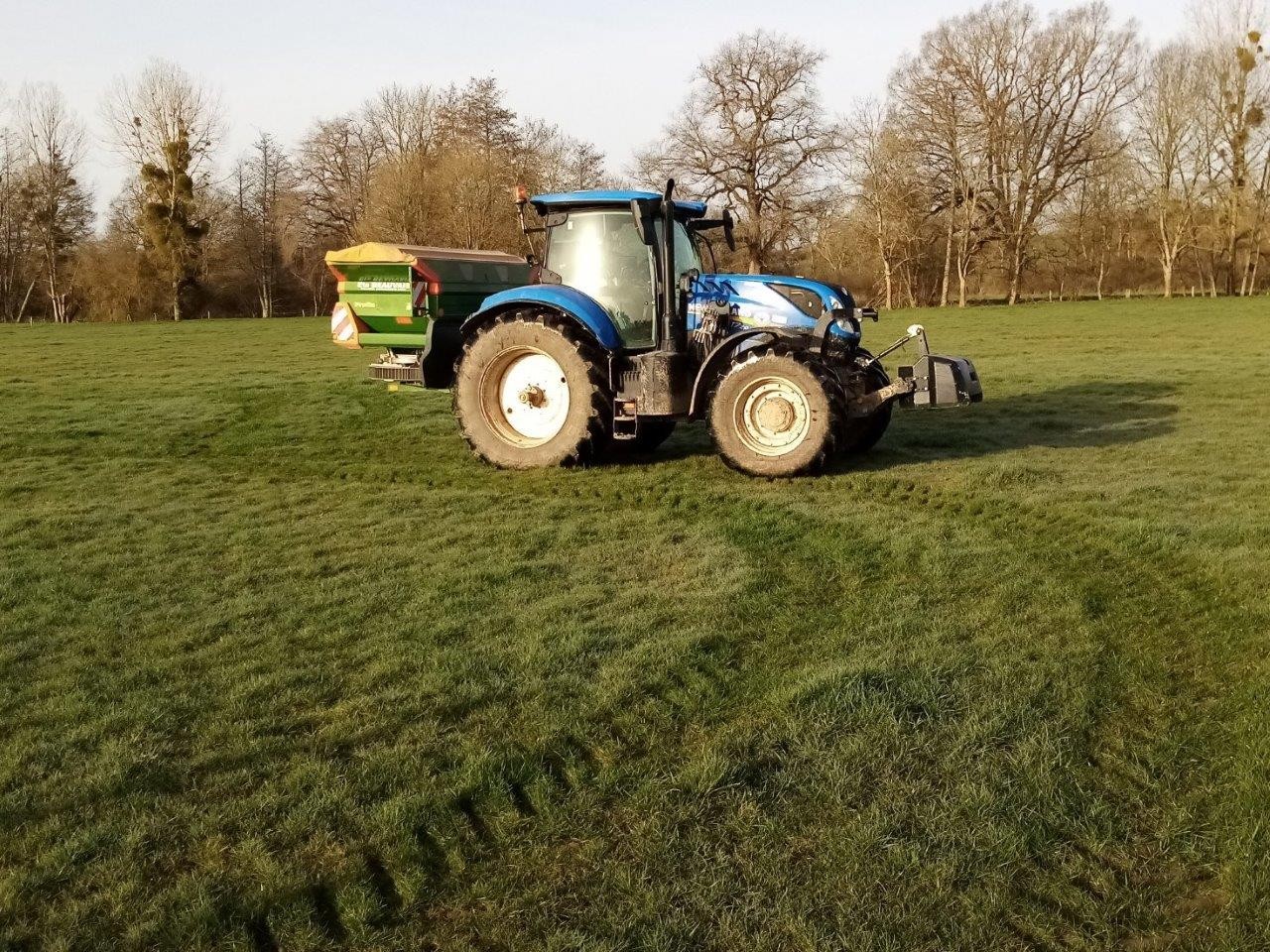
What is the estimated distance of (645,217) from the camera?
28.5 ft

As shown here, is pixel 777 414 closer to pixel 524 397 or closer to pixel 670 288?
pixel 670 288

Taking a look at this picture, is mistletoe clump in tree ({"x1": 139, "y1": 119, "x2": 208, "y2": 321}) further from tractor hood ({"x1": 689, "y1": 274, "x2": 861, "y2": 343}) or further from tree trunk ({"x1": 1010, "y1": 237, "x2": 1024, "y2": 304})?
tractor hood ({"x1": 689, "y1": 274, "x2": 861, "y2": 343})

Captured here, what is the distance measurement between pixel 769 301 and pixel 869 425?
1.64m

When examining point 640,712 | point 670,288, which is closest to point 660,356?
point 670,288

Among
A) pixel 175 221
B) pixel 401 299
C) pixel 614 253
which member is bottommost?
pixel 401 299

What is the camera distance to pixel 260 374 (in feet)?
58.5

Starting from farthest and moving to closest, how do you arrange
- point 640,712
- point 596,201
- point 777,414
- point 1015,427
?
point 1015,427
point 596,201
point 777,414
point 640,712

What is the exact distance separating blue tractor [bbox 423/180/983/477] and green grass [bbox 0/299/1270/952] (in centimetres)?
52

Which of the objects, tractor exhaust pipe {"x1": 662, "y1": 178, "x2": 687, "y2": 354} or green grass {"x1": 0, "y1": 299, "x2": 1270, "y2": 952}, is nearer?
green grass {"x1": 0, "y1": 299, "x2": 1270, "y2": 952}

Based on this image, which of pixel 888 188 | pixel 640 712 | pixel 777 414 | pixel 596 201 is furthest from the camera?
pixel 888 188

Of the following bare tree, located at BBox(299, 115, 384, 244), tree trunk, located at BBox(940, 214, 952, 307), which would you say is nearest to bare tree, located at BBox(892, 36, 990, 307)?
tree trunk, located at BBox(940, 214, 952, 307)

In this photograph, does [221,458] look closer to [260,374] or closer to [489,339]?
[489,339]

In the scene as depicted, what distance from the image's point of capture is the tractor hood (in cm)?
883

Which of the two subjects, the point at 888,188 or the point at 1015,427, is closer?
the point at 1015,427
